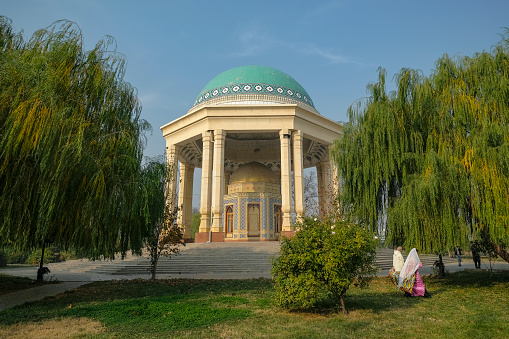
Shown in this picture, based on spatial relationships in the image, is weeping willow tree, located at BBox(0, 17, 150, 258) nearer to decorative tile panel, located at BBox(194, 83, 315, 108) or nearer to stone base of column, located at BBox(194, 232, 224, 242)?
stone base of column, located at BBox(194, 232, 224, 242)

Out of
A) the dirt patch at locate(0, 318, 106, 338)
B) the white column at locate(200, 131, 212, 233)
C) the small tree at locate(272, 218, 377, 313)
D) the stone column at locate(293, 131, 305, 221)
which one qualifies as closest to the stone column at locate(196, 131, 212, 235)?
the white column at locate(200, 131, 212, 233)

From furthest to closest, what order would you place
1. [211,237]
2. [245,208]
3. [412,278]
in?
1. [245,208]
2. [211,237]
3. [412,278]

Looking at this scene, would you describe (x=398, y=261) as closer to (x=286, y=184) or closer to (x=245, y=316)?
(x=245, y=316)

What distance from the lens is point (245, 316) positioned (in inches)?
257

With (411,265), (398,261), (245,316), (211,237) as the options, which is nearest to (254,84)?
(211,237)

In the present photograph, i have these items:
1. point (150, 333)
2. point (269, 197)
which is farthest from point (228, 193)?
point (150, 333)

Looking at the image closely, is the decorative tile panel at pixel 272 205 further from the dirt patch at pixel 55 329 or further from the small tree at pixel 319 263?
the dirt patch at pixel 55 329

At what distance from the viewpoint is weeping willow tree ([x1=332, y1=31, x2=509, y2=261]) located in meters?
8.62

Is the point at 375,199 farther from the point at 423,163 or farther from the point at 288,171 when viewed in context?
the point at 288,171

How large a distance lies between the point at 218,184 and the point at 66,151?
14.8 metres

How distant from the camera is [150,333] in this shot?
5.46 m

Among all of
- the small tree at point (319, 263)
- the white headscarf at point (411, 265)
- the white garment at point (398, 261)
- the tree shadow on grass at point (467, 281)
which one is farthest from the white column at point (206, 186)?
the small tree at point (319, 263)

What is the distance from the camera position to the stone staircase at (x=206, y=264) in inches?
604

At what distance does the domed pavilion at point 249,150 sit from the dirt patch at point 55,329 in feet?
49.6
